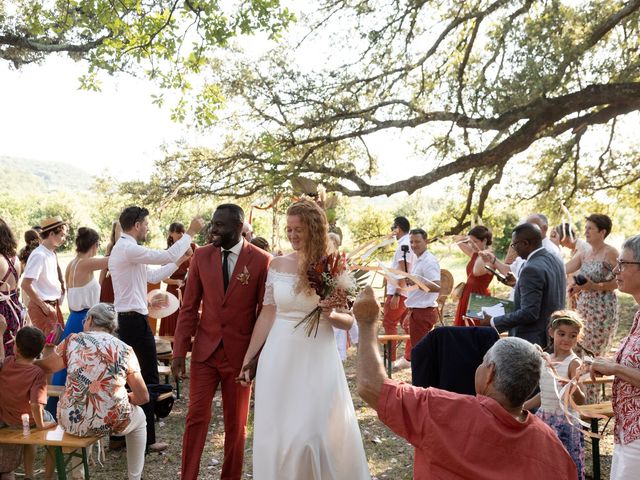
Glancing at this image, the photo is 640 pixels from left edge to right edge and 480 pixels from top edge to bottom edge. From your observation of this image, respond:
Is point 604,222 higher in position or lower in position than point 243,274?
higher

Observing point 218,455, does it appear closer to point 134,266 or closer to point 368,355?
point 134,266

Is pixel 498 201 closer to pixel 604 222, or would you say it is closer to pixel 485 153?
pixel 485 153

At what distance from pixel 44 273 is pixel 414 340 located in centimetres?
502

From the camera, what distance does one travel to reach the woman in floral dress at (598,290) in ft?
23.2

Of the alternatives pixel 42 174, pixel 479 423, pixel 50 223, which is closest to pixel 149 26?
pixel 50 223

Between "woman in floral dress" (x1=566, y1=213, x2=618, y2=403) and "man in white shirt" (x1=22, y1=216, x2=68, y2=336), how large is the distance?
19.8 feet

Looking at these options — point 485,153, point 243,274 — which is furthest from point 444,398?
point 485,153

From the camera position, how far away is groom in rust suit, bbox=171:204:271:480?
5105mm

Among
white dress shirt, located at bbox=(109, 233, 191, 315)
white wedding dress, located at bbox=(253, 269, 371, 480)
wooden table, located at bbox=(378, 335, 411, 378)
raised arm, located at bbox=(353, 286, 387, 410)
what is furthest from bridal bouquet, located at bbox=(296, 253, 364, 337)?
wooden table, located at bbox=(378, 335, 411, 378)

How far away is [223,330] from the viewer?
5113 millimetres

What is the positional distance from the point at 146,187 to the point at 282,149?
2.97 metres

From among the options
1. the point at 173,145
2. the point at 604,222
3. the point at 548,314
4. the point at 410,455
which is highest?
the point at 173,145

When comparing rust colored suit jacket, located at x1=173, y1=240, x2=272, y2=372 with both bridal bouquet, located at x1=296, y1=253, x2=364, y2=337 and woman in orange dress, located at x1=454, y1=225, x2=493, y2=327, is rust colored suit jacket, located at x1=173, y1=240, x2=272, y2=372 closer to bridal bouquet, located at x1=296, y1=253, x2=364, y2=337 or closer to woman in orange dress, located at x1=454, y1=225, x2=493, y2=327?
bridal bouquet, located at x1=296, y1=253, x2=364, y2=337

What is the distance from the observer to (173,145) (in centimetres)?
1350
